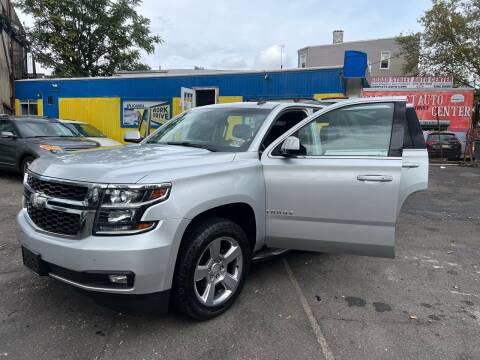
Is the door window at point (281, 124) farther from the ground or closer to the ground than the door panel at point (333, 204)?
farther from the ground

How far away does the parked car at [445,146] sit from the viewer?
17484 millimetres

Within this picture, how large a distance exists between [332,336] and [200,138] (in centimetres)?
224

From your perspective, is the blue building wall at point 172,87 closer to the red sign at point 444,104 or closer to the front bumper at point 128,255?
the red sign at point 444,104

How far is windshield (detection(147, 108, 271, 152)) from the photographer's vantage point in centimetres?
381

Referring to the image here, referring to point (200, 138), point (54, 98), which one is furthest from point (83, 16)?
point (200, 138)

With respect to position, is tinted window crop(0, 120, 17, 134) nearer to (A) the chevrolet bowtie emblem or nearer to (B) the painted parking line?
(A) the chevrolet bowtie emblem

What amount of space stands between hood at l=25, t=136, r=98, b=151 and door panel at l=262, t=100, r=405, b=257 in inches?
251

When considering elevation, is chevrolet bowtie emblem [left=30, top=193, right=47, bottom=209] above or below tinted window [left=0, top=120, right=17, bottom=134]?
below

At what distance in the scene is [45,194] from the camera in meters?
2.97

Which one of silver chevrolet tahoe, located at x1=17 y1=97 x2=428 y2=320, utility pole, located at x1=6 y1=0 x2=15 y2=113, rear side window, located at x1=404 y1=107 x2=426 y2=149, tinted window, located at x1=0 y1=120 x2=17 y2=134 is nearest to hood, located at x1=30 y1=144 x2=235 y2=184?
silver chevrolet tahoe, located at x1=17 y1=97 x2=428 y2=320

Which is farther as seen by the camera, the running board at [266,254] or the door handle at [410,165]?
the running board at [266,254]

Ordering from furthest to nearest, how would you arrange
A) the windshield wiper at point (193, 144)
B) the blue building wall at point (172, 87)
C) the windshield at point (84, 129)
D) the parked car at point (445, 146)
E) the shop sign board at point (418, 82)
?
1. the shop sign board at point (418, 82)
2. the parked car at point (445, 146)
3. the blue building wall at point (172, 87)
4. the windshield at point (84, 129)
5. the windshield wiper at point (193, 144)

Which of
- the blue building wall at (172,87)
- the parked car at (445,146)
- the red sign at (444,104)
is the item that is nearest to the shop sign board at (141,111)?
the blue building wall at (172,87)

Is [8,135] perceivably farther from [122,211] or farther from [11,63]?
[11,63]
